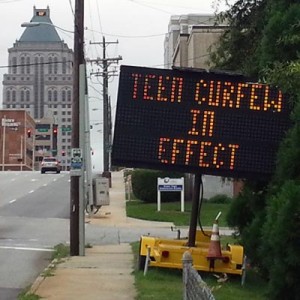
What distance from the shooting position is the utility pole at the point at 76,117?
59.5 feet

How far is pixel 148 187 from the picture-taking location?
36938mm

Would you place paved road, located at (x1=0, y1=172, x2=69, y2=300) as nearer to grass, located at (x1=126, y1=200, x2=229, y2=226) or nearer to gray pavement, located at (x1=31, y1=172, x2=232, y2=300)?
gray pavement, located at (x1=31, y1=172, x2=232, y2=300)

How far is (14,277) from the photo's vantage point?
14914mm

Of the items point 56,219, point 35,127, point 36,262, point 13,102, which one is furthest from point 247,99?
point 35,127

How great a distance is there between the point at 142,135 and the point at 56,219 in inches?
809

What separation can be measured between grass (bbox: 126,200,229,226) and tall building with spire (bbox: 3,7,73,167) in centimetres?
700

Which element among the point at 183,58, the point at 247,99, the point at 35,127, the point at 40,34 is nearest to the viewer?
the point at 247,99

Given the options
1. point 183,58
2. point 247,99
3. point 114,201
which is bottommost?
point 114,201

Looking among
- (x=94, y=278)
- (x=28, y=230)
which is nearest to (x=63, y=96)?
(x=28, y=230)

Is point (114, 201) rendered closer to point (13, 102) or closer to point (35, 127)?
point (13, 102)

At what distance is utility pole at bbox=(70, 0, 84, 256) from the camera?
1812cm

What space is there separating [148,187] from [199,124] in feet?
88.0

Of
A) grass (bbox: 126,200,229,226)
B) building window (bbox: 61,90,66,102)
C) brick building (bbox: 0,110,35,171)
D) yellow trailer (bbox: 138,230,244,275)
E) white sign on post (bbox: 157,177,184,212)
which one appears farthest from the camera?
brick building (bbox: 0,110,35,171)

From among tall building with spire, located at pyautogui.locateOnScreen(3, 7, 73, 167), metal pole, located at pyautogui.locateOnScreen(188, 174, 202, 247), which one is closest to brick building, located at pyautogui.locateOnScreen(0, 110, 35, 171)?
tall building with spire, located at pyautogui.locateOnScreen(3, 7, 73, 167)
